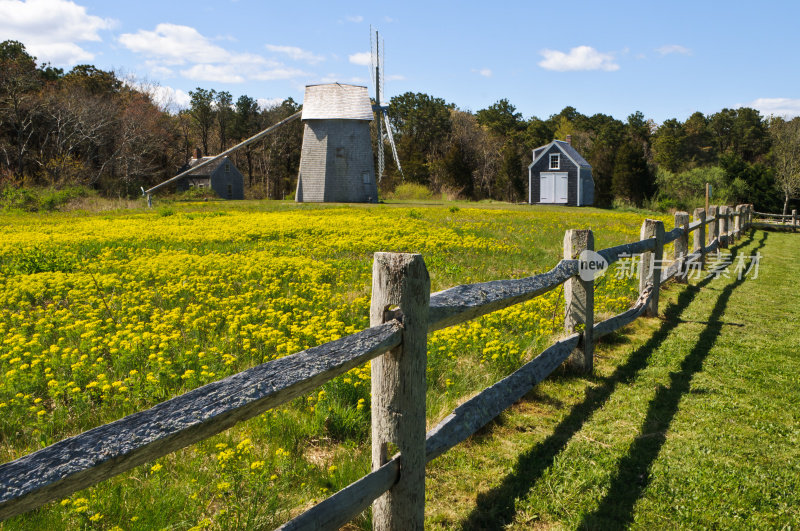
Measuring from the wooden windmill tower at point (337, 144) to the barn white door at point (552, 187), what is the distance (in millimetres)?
18811

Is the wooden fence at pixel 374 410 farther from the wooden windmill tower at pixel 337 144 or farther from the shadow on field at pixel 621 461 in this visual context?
the wooden windmill tower at pixel 337 144

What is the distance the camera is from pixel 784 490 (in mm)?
3840

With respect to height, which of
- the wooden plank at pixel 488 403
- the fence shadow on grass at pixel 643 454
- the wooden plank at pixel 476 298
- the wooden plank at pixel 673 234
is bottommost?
the fence shadow on grass at pixel 643 454

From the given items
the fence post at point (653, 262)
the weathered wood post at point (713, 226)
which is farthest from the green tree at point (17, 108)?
the fence post at point (653, 262)

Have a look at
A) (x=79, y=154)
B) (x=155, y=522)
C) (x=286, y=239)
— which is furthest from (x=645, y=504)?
(x=79, y=154)

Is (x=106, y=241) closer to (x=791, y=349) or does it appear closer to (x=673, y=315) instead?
(x=673, y=315)

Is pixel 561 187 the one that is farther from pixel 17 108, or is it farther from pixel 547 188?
pixel 17 108

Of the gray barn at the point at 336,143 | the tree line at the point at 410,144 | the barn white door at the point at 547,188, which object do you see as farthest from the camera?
the barn white door at the point at 547,188

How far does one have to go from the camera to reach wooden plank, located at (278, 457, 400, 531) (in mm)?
2381

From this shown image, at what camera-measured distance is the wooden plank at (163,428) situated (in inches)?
58.8

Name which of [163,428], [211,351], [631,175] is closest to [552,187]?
[631,175]

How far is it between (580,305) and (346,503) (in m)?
4.08

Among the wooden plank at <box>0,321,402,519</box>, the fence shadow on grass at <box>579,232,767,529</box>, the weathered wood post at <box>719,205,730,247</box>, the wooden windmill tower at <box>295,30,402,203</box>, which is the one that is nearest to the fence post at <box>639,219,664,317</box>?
the fence shadow on grass at <box>579,232,767,529</box>

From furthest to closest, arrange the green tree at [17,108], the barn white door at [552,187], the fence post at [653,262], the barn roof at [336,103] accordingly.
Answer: the barn white door at [552,187], the barn roof at [336,103], the green tree at [17,108], the fence post at [653,262]
